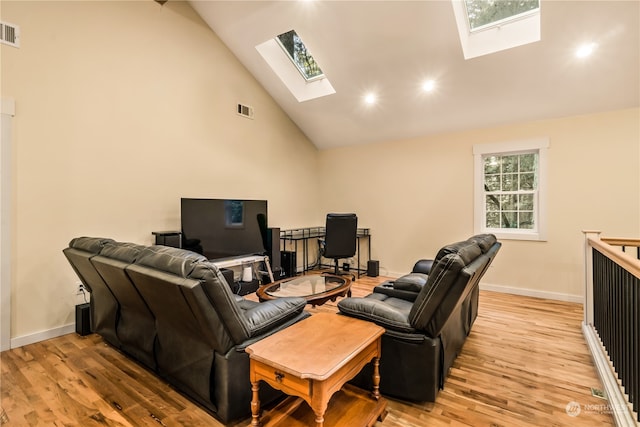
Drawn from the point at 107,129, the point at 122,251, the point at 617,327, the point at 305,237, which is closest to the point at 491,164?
the point at 617,327

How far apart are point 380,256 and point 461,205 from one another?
67.3 inches

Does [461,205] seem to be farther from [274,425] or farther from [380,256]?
[274,425]

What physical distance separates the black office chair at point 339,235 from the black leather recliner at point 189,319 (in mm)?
2795

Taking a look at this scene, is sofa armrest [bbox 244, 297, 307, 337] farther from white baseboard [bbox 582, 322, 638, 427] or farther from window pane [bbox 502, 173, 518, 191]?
window pane [bbox 502, 173, 518, 191]

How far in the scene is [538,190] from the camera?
4289mm

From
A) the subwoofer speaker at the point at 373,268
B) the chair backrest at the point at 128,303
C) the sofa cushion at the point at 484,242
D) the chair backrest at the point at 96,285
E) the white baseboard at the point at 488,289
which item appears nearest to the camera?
the chair backrest at the point at 128,303

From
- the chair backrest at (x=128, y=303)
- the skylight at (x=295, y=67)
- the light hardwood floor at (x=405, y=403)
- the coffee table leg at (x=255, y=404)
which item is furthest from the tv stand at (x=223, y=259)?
the skylight at (x=295, y=67)

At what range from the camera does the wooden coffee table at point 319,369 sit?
1.32m

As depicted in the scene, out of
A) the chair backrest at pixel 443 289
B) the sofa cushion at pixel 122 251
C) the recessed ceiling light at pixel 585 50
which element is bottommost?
the chair backrest at pixel 443 289

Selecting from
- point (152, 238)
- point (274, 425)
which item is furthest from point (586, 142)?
point (152, 238)

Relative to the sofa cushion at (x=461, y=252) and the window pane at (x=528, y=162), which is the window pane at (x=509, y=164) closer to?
the window pane at (x=528, y=162)

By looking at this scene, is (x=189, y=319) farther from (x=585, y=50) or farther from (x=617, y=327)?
(x=585, y=50)

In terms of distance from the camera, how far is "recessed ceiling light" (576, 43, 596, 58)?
3199mm

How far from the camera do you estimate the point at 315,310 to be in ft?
11.7
